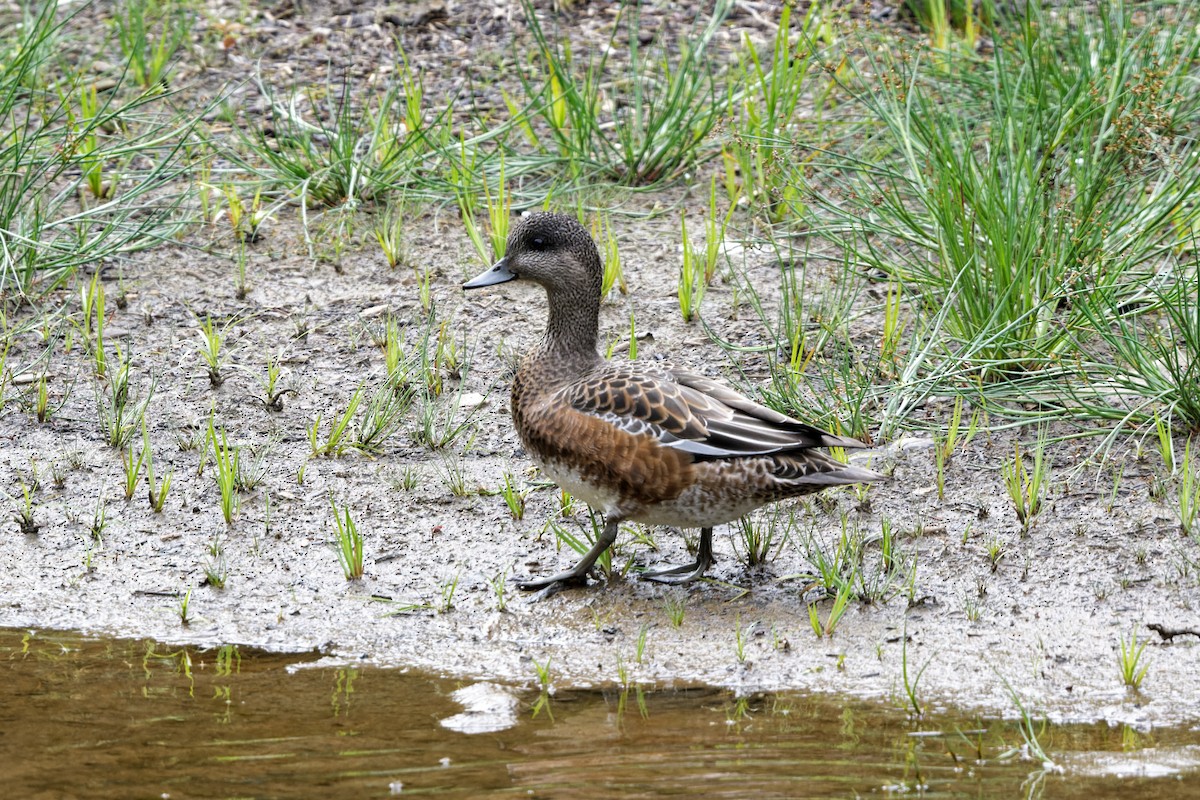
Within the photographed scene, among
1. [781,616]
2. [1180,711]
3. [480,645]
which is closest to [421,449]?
[480,645]

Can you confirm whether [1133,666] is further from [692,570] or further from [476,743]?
[476,743]

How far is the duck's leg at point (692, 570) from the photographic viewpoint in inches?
188

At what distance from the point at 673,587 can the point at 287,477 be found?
1550mm

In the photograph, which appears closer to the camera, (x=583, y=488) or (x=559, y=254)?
(x=583, y=488)

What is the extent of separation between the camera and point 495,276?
5277 millimetres

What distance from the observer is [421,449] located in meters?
5.60

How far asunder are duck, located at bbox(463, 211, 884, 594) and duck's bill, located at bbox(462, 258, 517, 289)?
35 centimetres

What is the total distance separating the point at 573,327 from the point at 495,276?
1.21 feet

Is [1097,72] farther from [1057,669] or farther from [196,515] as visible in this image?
[196,515]

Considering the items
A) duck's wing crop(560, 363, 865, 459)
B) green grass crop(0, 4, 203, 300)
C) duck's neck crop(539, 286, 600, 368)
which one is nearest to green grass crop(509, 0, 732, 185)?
green grass crop(0, 4, 203, 300)

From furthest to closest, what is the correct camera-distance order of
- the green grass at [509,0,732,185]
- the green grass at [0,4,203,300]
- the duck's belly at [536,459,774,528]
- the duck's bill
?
the green grass at [509,0,732,185]
the green grass at [0,4,203,300]
the duck's bill
the duck's belly at [536,459,774,528]

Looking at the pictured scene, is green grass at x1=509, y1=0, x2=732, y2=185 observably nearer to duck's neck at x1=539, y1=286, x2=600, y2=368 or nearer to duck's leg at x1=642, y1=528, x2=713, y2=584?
duck's neck at x1=539, y1=286, x2=600, y2=368

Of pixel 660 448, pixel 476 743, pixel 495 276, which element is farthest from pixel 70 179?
pixel 476 743

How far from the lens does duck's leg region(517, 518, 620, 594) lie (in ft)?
15.4
